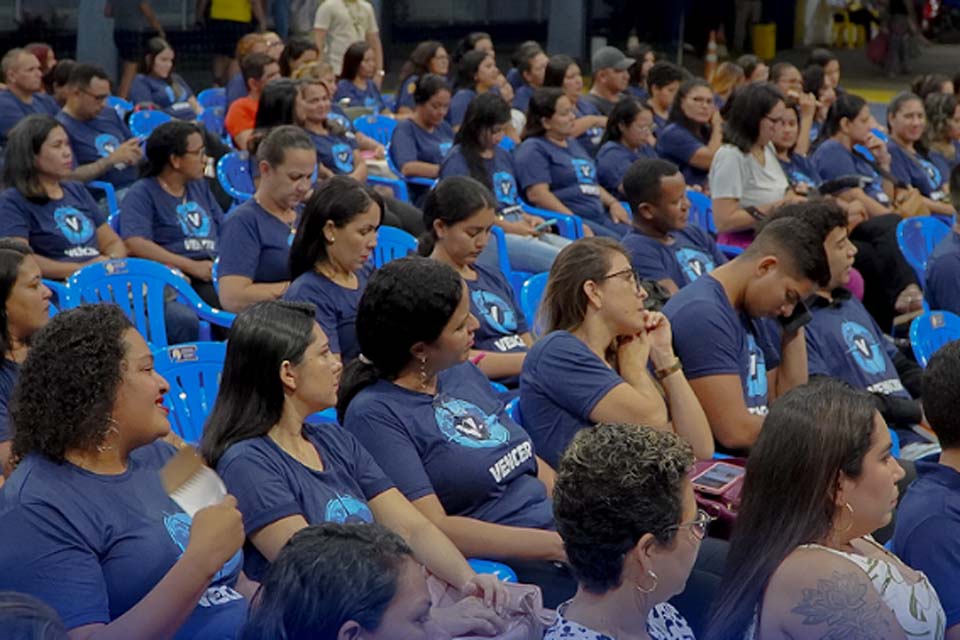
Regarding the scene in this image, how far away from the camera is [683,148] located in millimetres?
8164

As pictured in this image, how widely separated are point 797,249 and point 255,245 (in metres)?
2.03

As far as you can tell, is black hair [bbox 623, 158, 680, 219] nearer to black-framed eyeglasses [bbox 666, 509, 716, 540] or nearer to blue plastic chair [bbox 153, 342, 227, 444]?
blue plastic chair [bbox 153, 342, 227, 444]

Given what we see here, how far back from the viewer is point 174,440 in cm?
337

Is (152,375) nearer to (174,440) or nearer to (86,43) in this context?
(174,440)

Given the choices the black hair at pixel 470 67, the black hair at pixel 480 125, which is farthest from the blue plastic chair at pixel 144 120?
the black hair at pixel 480 125

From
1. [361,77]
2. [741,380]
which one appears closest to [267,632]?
[741,380]

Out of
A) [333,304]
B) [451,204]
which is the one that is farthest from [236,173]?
[333,304]

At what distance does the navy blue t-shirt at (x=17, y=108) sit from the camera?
26.6ft

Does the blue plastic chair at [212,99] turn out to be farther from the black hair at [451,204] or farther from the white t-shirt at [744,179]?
the black hair at [451,204]

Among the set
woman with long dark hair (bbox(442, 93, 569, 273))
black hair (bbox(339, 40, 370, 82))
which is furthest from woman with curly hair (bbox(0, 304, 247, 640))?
black hair (bbox(339, 40, 370, 82))

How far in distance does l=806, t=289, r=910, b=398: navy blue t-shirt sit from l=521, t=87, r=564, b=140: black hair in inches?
127

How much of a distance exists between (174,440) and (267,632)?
1.62 m

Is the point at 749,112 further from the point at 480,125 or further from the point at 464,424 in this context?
the point at 464,424

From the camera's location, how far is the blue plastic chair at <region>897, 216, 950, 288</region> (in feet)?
21.1
